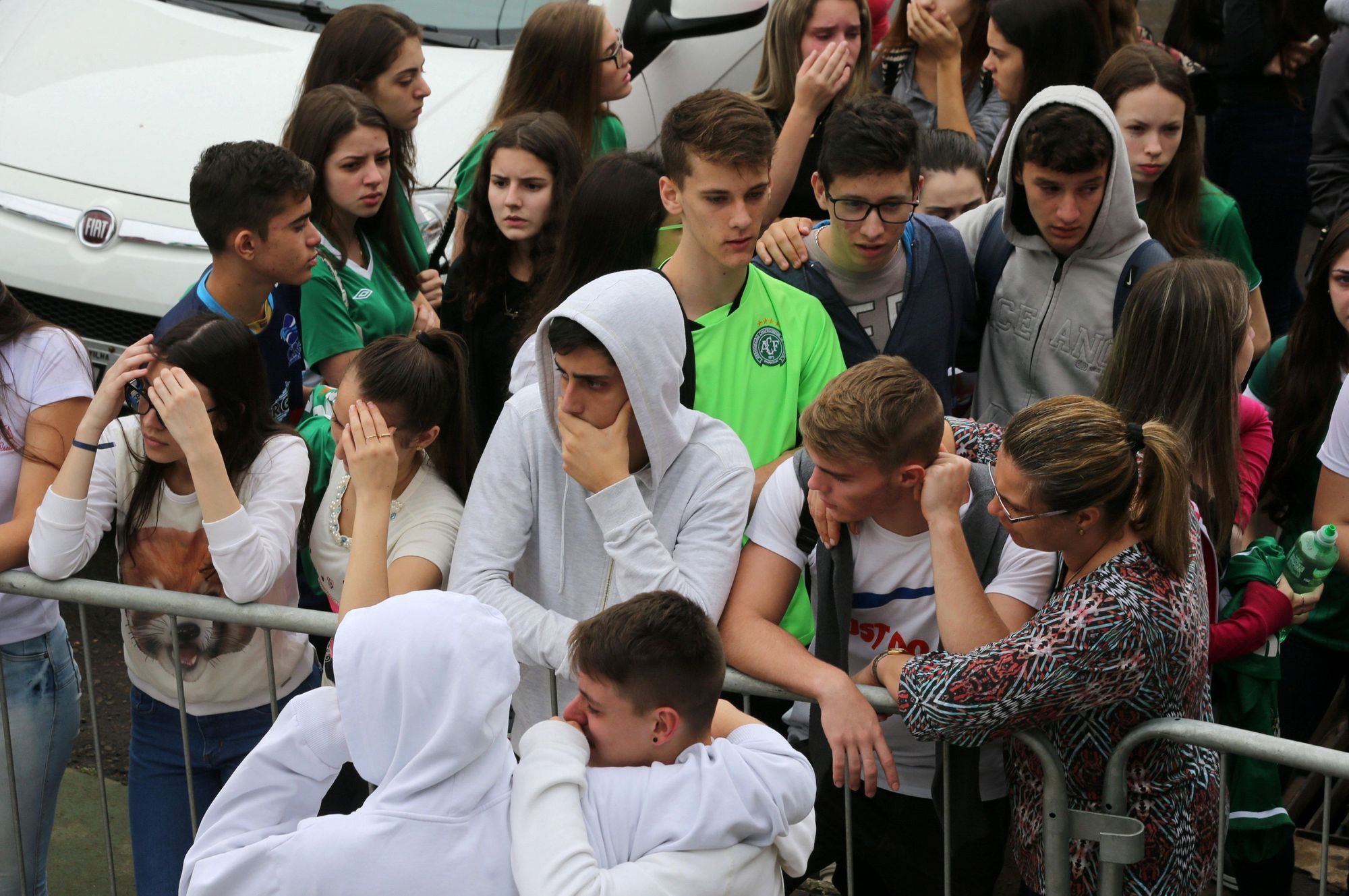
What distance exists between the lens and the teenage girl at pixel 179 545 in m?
3.47

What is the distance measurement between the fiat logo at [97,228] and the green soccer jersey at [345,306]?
4.90 feet

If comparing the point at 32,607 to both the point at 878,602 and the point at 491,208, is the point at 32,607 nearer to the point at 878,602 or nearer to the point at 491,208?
the point at 491,208

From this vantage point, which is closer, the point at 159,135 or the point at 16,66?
the point at 159,135

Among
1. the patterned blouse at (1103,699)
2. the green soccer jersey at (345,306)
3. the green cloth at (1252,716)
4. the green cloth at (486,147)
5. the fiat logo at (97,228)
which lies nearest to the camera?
the patterned blouse at (1103,699)

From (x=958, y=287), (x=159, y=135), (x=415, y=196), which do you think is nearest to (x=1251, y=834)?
(x=958, y=287)

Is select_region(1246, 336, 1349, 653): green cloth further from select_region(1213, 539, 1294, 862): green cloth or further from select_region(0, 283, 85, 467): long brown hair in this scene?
select_region(0, 283, 85, 467): long brown hair

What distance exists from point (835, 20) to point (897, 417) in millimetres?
2887

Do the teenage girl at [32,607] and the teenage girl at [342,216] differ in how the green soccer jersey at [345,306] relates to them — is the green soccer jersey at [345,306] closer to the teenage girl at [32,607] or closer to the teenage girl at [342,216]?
the teenage girl at [342,216]

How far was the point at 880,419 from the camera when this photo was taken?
117 inches

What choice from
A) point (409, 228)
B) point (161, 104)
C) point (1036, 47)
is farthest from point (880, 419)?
point (161, 104)

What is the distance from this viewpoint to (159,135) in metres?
5.88

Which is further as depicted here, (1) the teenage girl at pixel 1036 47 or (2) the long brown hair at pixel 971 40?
(2) the long brown hair at pixel 971 40

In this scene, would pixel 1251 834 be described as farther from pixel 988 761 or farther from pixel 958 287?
pixel 958 287

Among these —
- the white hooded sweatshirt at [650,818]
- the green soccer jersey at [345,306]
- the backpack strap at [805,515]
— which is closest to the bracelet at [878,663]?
the backpack strap at [805,515]
